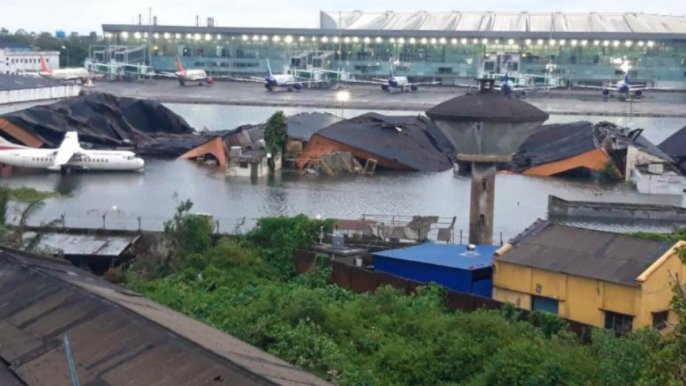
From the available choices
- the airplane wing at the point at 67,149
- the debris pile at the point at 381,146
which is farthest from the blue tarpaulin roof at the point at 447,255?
the airplane wing at the point at 67,149

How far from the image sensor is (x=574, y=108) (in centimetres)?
4516

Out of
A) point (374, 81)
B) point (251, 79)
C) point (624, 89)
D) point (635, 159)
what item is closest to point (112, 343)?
point (635, 159)

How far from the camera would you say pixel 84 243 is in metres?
13.4

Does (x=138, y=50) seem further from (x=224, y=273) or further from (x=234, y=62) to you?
(x=224, y=273)

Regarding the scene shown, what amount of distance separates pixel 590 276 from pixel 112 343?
14.8 ft

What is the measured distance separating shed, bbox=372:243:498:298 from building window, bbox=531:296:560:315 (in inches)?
24.8

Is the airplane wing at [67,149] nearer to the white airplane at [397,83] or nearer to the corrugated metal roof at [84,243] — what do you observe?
the corrugated metal roof at [84,243]

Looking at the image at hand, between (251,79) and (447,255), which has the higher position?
(251,79)

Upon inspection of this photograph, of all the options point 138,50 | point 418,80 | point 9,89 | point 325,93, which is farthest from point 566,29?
point 9,89

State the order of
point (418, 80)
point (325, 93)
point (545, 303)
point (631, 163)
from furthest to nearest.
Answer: point (418, 80) < point (325, 93) < point (631, 163) < point (545, 303)

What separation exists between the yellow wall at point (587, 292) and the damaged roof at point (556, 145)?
13275mm

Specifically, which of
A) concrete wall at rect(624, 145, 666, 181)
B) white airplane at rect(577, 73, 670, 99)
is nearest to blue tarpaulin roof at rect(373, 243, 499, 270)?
concrete wall at rect(624, 145, 666, 181)

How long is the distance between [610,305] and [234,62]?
54.7 meters

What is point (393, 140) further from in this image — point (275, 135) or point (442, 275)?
point (442, 275)
